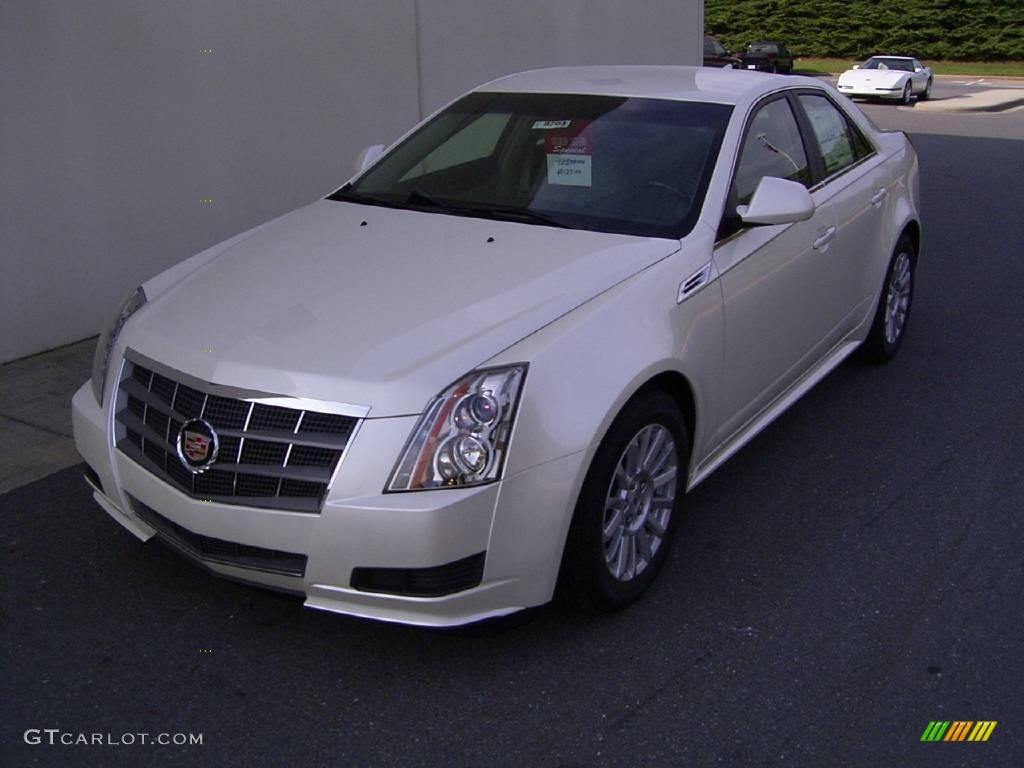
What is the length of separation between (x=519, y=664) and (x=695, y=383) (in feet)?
3.71

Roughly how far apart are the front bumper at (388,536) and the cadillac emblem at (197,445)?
102 mm

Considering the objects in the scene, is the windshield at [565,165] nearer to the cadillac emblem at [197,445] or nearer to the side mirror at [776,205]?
the side mirror at [776,205]

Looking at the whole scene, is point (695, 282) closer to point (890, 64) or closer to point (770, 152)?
point (770, 152)

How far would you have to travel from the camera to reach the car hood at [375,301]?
3.17 meters

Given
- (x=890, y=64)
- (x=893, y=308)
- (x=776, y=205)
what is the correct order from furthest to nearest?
(x=890, y=64)
(x=893, y=308)
(x=776, y=205)

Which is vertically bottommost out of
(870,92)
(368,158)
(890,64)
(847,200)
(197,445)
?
(870,92)

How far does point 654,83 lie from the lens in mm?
4934

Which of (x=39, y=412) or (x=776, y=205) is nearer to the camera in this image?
(x=776, y=205)

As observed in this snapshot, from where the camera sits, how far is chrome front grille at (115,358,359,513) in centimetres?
308

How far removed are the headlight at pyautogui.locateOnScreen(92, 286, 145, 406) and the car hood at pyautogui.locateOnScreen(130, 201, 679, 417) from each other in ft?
0.37

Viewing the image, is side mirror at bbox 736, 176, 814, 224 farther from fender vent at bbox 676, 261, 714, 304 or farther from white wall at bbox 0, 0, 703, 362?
white wall at bbox 0, 0, 703, 362

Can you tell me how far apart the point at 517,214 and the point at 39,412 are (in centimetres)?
276

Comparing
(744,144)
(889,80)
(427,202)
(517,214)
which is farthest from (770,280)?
(889,80)

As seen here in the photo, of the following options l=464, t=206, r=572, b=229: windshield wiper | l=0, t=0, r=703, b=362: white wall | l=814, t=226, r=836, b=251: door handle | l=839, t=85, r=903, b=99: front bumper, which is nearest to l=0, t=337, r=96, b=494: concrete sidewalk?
l=0, t=0, r=703, b=362: white wall
